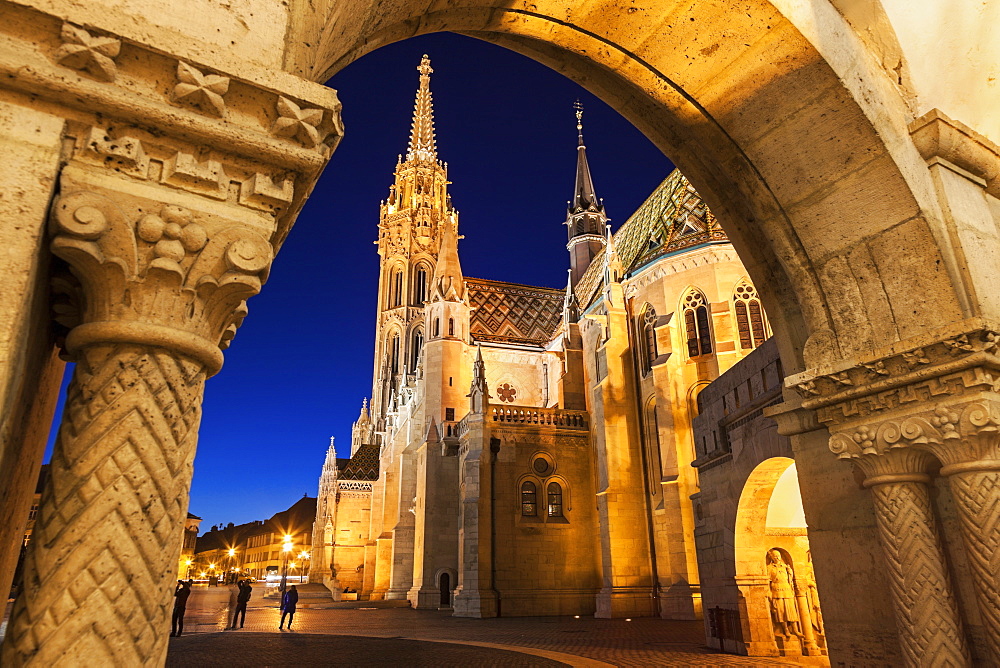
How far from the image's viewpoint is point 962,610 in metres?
4.16

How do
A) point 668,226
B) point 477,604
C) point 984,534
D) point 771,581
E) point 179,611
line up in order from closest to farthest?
point 984,534
point 771,581
point 179,611
point 477,604
point 668,226

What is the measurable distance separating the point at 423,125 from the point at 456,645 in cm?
6014

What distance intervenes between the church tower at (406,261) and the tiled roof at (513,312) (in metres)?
11.4

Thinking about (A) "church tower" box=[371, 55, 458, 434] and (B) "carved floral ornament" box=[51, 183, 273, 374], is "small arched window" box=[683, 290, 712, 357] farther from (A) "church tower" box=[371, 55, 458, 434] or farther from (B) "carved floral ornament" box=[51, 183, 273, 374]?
(A) "church tower" box=[371, 55, 458, 434]

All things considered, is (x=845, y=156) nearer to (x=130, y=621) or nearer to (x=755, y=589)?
(x=130, y=621)

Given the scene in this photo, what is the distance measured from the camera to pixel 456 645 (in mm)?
12367

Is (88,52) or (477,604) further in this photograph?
(477,604)

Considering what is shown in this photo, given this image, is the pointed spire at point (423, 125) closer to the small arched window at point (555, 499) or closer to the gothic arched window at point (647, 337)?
the gothic arched window at point (647, 337)

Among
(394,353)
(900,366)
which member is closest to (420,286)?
(394,353)

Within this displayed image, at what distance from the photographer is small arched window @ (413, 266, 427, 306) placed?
53.5 meters

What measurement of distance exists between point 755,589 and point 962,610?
4703 millimetres

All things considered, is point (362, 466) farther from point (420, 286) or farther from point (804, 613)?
point (804, 613)

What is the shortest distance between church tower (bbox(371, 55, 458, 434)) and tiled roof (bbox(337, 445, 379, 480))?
1.98m

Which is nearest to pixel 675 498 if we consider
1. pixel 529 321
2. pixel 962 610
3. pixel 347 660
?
pixel 347 660
